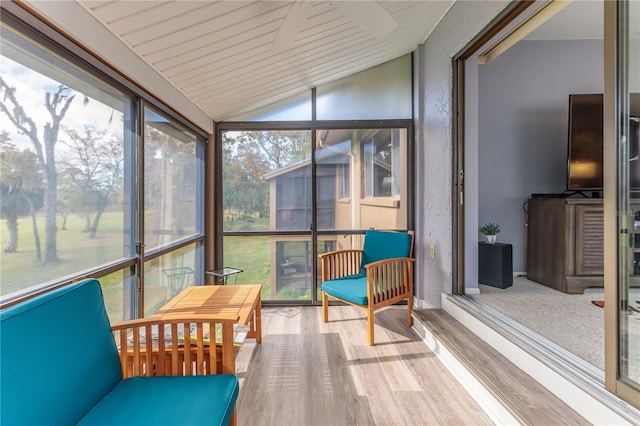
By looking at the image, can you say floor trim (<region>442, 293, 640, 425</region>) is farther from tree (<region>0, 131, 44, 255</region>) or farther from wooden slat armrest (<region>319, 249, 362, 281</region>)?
tree (<region>0, 131, 44, 255</region>)

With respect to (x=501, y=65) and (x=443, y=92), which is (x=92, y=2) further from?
(x=501, y=65)

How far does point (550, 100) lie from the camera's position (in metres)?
3.57

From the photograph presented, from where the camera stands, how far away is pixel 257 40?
223 centimetres

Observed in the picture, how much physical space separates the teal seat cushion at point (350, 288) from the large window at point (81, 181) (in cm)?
145

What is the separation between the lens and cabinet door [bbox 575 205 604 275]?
291 cm

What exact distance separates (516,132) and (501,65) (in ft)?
2.61

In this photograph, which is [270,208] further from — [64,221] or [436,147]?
[64,221]

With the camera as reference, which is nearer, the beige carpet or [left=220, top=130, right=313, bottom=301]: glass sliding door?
the beige carpet

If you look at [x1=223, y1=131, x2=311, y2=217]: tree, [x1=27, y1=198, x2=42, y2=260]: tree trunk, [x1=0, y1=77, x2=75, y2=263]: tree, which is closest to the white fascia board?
[x1=0, y1=77, x2=75, y2=263]: tree

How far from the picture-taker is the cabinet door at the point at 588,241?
2914mm

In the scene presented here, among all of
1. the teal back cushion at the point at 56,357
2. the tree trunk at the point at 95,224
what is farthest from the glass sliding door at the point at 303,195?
the teal back cushion at the point at 56,357

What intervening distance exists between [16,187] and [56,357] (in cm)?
76

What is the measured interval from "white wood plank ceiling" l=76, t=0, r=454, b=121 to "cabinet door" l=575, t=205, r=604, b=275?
7.47 ft

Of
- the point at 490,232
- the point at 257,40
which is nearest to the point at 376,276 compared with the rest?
the point at 490,232
